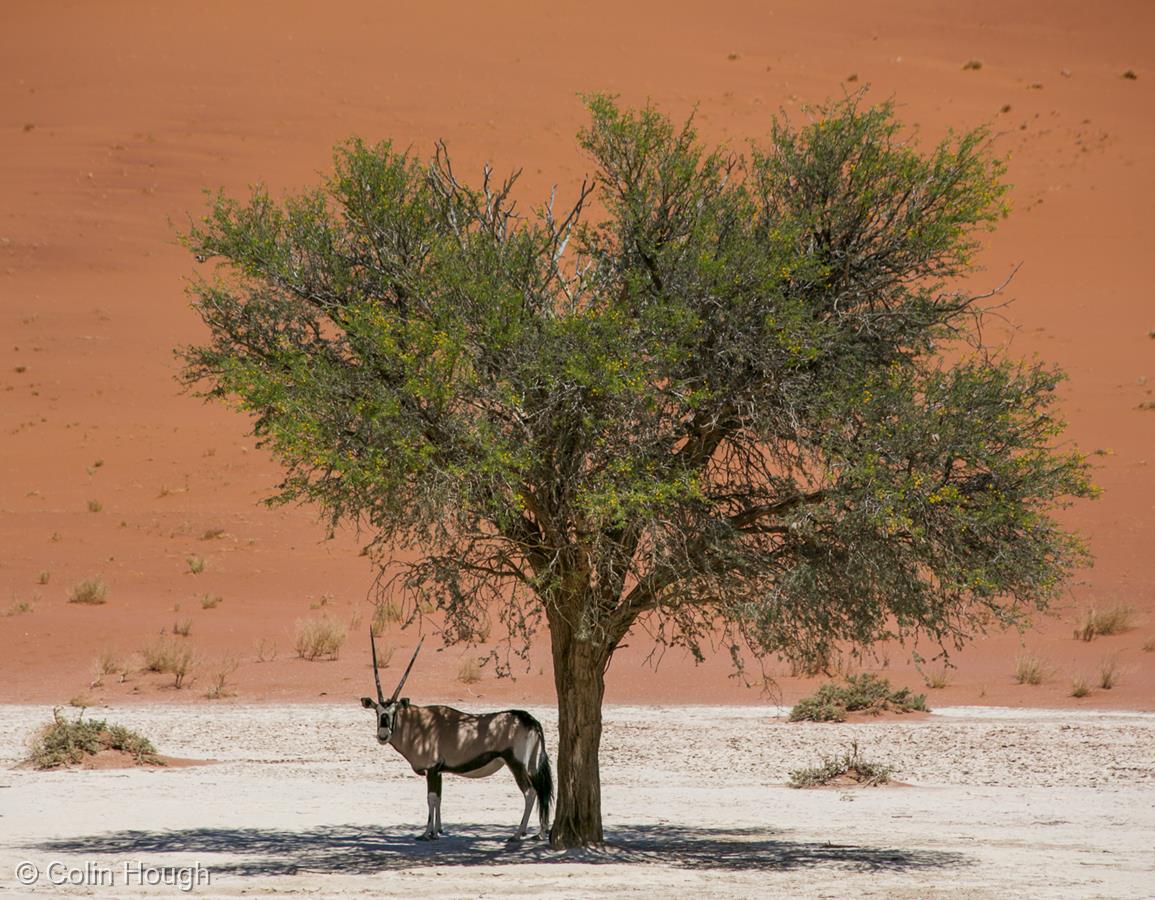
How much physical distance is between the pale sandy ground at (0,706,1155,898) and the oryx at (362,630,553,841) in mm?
708

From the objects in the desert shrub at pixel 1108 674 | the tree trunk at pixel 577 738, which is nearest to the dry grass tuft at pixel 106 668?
the tree trunk at pixel 577 738

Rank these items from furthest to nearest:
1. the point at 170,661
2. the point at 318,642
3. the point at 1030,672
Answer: the point at 318,642 < the point at 170,661 < the point at 1030,672

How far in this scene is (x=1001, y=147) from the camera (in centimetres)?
6906

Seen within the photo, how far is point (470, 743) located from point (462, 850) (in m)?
1.18

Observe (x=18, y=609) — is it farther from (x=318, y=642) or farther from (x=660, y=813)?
(x=660, y=813)

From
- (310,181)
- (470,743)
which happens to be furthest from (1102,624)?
(310,181)

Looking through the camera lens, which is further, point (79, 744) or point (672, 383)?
point (79, 744)

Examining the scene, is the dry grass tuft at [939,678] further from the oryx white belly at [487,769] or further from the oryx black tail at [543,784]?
the oryx white belly at [487,769]

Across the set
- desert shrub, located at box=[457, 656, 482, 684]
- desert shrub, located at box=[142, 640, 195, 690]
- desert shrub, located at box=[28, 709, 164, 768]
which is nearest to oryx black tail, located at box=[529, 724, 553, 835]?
desert shrub, located at box=[28, 709, 164, 768]

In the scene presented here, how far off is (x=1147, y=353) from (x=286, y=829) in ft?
147

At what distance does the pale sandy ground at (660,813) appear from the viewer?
12.6 m

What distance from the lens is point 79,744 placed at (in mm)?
19812

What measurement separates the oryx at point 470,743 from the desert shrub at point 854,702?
38.5 ft

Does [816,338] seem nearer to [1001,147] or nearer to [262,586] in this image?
[262,586]
